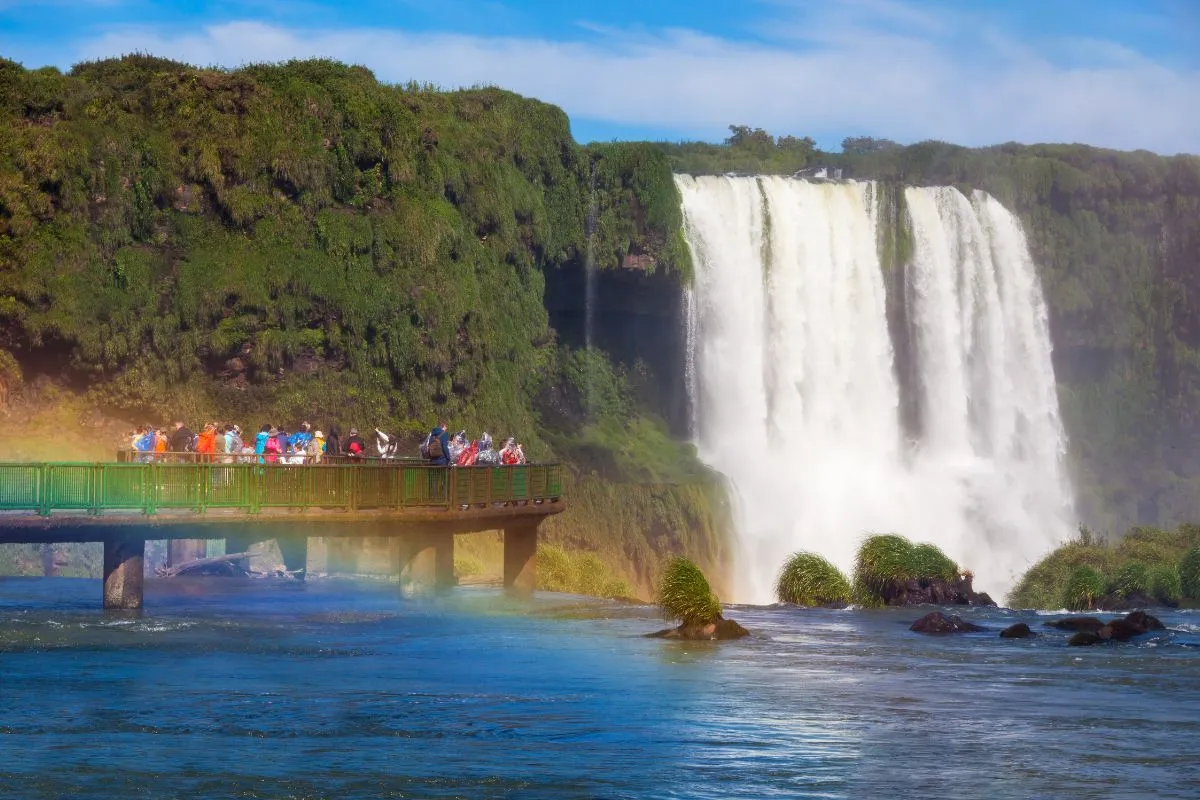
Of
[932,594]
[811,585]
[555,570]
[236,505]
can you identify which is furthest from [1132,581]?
[236,505]

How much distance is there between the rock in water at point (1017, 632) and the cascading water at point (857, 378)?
3089cm

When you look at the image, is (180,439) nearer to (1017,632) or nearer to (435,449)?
(435,449)

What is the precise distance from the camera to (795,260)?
84.8m

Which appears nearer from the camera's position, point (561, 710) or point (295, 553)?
point (561, 710)

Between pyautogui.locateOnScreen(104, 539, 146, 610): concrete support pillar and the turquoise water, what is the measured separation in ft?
1.73

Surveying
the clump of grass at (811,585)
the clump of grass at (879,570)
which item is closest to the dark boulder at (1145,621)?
the clump of grass at (879,570)

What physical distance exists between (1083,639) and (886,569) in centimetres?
1158

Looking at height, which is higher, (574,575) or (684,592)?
(684,592)

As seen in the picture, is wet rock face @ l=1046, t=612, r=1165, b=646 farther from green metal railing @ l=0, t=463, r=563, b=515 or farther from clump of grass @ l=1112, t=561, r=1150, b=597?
green metal railing @ l=0, t=463, r=563, b=515

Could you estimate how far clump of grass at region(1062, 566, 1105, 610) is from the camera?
54219 mm

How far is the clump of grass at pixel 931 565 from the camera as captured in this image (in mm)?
52719

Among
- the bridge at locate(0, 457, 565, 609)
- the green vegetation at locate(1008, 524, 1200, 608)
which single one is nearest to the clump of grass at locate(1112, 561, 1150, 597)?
the green vegetation at locate(1008, 524, 1200, 608)

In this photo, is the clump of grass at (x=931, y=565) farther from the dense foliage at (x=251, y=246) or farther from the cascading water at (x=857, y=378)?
the dense foliage at (x=251, y=246)

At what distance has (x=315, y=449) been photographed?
159 feet
